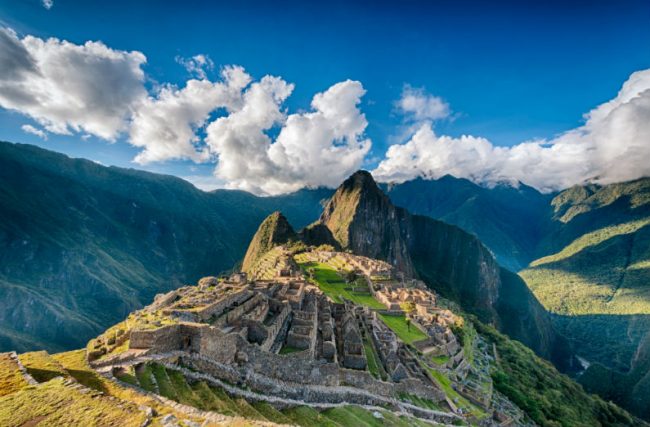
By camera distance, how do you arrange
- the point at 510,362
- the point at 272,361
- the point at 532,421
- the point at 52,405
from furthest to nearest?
the point at 510,362, the point at 532,421, the point at 272,361, the point at 52,405

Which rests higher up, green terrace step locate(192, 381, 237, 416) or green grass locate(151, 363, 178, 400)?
green grass locate(151, 363, 178, 400)

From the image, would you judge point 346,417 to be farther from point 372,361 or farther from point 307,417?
point 372,361

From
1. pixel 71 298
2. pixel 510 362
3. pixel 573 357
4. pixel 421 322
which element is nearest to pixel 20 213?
pixel 71 298

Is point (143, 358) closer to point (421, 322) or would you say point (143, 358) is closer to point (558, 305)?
point (421, 322)

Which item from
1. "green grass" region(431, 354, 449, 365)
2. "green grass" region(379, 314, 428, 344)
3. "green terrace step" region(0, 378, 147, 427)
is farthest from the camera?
"green grass" region(379, 314, 428, 344)

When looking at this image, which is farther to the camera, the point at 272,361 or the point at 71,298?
the point at 71,298

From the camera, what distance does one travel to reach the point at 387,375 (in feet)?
82.7

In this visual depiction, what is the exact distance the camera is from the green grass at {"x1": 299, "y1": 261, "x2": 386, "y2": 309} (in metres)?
53.7

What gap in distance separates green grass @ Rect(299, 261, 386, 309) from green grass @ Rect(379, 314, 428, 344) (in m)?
5.01

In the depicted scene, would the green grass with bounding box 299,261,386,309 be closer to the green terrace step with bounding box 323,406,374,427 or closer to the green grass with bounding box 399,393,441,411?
the green grass with bounding box 399,393,441,411

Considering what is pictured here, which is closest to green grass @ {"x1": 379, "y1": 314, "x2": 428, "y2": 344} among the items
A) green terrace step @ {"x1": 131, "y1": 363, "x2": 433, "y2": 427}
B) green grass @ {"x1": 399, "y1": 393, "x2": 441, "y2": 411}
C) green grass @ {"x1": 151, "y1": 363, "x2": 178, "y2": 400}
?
green grass @ {"x1": 399, "y1": 393, "x2": 441, "y2": 411}

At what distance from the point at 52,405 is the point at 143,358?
4.85m

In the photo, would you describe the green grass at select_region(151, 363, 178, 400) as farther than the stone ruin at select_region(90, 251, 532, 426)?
No

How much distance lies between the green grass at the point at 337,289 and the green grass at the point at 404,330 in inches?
197
